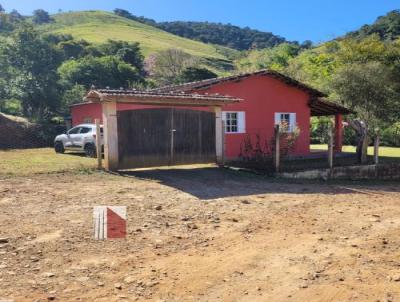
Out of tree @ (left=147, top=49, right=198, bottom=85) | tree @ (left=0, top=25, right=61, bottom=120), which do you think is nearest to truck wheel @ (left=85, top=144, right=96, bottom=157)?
tree @ (left=0, top=25, right=61, bottom=120)

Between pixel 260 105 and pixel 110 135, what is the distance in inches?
339

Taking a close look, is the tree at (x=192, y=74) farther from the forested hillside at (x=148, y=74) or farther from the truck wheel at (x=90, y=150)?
the truck wheel at (x=90, y=150)

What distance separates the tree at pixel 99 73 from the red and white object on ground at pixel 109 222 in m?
38.4

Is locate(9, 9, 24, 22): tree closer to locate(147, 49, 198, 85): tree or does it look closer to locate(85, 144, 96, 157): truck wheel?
locate(147, 49, 198, 85): tree

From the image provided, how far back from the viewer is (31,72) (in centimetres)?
3641

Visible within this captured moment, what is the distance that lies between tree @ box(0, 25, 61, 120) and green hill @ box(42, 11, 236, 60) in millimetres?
46897

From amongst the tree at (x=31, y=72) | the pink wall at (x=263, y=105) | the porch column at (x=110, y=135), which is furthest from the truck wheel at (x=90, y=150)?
the tree at (x=31, y=72)

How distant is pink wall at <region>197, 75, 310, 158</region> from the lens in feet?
62.3

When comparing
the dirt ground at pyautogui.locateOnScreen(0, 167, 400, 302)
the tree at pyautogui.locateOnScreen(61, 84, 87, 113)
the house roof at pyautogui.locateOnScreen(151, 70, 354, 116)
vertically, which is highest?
the tree at pyautogui.locateOnScreen(61, 84, 87, 113)

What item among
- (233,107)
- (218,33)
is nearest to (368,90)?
(233,107)

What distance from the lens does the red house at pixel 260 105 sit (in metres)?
18.8

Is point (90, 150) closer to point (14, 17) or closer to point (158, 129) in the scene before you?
point (158, 129)

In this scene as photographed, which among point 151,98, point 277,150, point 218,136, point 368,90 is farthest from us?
point 368,90

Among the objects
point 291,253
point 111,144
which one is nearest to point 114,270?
point 291,253
